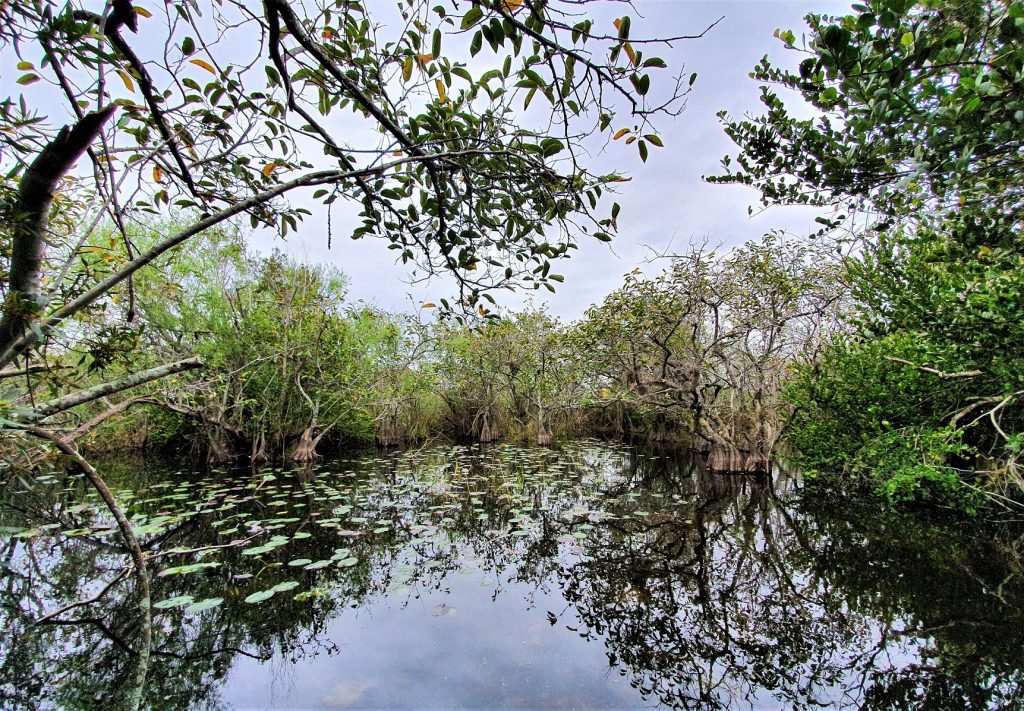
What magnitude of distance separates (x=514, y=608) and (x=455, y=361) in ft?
46.8

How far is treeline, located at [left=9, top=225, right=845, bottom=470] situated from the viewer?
8.23 metres

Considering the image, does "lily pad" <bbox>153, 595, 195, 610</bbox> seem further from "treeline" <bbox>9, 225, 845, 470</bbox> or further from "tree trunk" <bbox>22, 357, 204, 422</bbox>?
"tree trunk" <bbox>22, 357, 204, 422</bbox>

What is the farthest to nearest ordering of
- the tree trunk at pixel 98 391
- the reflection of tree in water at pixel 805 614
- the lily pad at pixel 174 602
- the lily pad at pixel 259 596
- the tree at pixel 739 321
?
the tree at pixel 739 321
the lily pad at pixel 259 596
the lily pad at pixel 174 602
the reflection of tree in water at pixel 805 614
the tree trunk at pixel 98 391

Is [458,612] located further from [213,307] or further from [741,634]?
[213,307]

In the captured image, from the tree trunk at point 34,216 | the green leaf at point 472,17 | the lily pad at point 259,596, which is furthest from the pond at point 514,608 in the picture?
the green leaf at point 472,17

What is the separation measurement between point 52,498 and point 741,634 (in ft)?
32.9

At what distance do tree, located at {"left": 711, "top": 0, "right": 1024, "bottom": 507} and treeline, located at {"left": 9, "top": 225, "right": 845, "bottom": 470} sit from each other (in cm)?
177

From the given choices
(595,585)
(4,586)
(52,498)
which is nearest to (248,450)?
(52,498)

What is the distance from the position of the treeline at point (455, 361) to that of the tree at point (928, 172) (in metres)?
1.77

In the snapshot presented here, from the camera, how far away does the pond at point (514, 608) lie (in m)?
2.48

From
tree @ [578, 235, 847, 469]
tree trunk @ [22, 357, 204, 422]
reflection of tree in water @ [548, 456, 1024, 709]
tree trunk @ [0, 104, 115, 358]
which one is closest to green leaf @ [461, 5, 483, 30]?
tree trunk @ [0, 104, 115, 358]

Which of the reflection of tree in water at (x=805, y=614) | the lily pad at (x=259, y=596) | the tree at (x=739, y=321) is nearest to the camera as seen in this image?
the reflection of tree in water at (x=805, y=614)

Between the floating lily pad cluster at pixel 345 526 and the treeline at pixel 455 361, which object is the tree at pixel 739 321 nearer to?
the treeline at pixel 455 361

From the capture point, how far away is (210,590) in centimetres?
351
